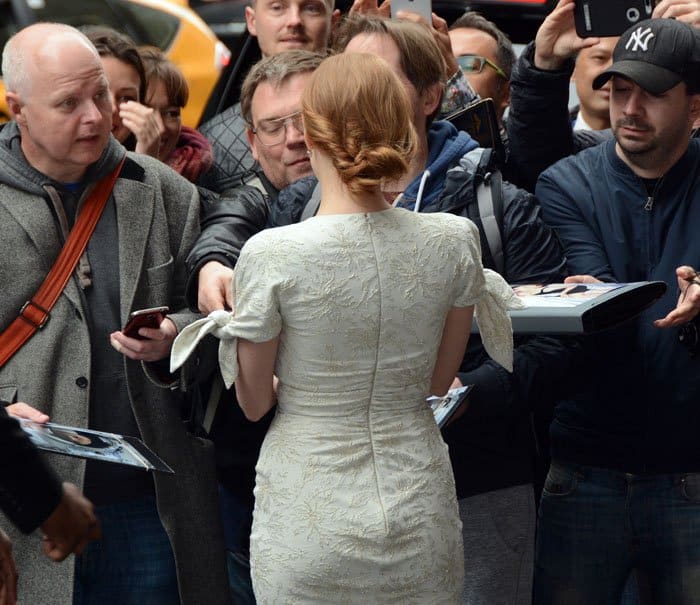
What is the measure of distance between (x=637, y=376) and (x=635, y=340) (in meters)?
0.09

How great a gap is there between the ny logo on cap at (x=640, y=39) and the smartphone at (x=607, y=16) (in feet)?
0.62

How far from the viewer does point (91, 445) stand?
297cm

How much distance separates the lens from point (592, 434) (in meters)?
3.55

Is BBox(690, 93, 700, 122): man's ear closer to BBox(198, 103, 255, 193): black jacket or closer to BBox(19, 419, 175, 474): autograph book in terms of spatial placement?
BBox(198, 103, 255, 193): black jacket

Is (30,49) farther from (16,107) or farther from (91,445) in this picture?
(91,445)

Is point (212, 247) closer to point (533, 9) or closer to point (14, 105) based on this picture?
point (14, 105)

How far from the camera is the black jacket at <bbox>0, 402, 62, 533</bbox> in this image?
279cm

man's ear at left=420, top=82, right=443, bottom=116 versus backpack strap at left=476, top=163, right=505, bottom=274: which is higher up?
Result: man's ear at left=420, top=82, right=443, bottom=116

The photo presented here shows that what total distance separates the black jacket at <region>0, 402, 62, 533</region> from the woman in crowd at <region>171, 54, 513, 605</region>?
417 mm

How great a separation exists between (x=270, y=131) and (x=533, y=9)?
180 inches

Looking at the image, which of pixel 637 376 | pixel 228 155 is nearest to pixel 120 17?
pixel 228 155

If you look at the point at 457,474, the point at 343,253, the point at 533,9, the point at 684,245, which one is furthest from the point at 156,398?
the point at 533,9

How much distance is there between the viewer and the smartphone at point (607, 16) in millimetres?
3824

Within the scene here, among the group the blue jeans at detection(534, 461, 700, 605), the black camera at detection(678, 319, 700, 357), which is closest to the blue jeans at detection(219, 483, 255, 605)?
the blue jeans at detection(534, 461, 700, 605)
